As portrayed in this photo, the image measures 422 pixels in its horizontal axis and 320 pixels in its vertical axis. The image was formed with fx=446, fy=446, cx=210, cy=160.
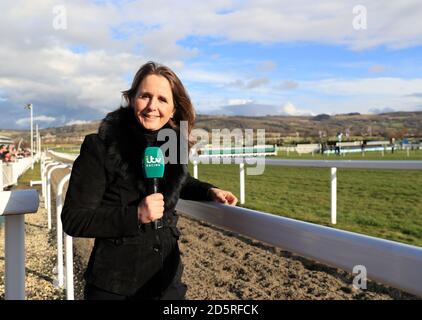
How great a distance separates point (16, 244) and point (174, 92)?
920 millimetres

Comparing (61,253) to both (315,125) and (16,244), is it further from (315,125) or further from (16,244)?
(315,125)

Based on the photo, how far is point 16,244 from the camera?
1556 mm

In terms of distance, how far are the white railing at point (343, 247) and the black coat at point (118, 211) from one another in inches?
15.4

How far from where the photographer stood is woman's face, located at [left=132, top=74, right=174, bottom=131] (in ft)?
6.22

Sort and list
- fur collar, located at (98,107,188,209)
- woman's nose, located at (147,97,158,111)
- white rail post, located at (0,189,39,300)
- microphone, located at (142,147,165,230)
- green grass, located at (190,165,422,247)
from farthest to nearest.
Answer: green grass, located at (190,165,422,247)
woman's nose, located at (147,97,158,111)
fur collar, located at (98,107,188,209)
microphone, located at (142,147,165,230)
white rail post, located at (0,189,39,300)

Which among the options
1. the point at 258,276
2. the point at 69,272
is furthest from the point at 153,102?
the point at 258,276

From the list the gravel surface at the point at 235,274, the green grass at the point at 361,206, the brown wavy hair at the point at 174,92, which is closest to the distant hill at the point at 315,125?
the green grass at the point at 361,206

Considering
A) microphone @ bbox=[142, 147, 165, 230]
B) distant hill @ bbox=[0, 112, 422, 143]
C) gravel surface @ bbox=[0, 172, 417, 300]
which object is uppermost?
distant hill @ bbox=[0, 112, 422, 143]

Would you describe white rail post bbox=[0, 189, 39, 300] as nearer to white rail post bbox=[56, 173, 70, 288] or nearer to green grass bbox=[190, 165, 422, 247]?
white rail post bbox=[56, 173, 70, 288]

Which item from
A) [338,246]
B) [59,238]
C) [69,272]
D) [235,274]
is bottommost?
[235,274]

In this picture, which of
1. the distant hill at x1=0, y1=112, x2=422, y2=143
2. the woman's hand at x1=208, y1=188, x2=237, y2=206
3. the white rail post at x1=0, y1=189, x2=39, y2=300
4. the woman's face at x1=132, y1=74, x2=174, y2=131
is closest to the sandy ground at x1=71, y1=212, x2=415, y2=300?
the woman's hand at x1=208, y1=188, x2=237, y2=206

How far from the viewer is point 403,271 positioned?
861 millimetres

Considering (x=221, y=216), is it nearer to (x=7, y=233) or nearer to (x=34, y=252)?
(x=7, y=233)
